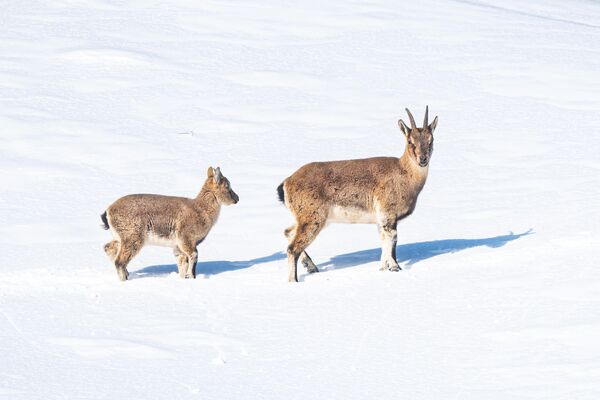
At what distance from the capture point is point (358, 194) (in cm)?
1301

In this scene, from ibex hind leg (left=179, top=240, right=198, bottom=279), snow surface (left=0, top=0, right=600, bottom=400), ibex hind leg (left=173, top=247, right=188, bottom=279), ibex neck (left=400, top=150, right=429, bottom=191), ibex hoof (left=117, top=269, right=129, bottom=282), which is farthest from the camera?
ibex neck (left=400, top=150, right=429, bottom=191)

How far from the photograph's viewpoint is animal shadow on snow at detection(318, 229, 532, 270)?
1343 centimetres

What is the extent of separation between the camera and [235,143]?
18750 millimetres

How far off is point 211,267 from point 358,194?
1893 millimetres

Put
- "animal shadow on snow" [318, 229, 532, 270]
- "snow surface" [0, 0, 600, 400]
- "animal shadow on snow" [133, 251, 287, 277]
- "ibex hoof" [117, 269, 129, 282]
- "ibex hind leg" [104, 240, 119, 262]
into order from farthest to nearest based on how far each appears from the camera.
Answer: "animal shadow on snow" [318, 229, 532, 270] → "animal shadow on snow" [133, 251, 287, 277] → "ibex hind leg" [104, 240, 119, 262] → "ibex hoof" [117, 269, 129, 282] → "snow surface" [0, 0, 600, 400]

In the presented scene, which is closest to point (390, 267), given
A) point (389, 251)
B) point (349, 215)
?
point (389, 251)

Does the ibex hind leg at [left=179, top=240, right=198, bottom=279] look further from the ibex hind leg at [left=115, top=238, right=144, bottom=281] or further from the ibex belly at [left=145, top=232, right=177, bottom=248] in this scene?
the ibex hind leg at [left=115, top=238, right=144, bottom=281]

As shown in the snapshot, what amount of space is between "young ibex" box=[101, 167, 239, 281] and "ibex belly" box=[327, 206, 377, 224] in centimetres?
139

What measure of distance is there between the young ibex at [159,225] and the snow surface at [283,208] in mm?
306

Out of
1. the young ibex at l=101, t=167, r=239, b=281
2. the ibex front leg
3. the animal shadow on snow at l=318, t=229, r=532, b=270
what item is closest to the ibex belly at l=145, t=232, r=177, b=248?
the young ibex at l=101, t=167, r=239, b=281

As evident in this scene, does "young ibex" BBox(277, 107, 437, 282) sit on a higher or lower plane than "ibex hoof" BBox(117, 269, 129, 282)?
higher

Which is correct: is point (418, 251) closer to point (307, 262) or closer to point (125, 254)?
point (307, 262)

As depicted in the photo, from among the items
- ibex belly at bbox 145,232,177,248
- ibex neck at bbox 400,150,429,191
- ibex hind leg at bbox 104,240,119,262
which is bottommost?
ibex hind leg at bbox 104,240,119,262

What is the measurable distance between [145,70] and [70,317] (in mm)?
12000
